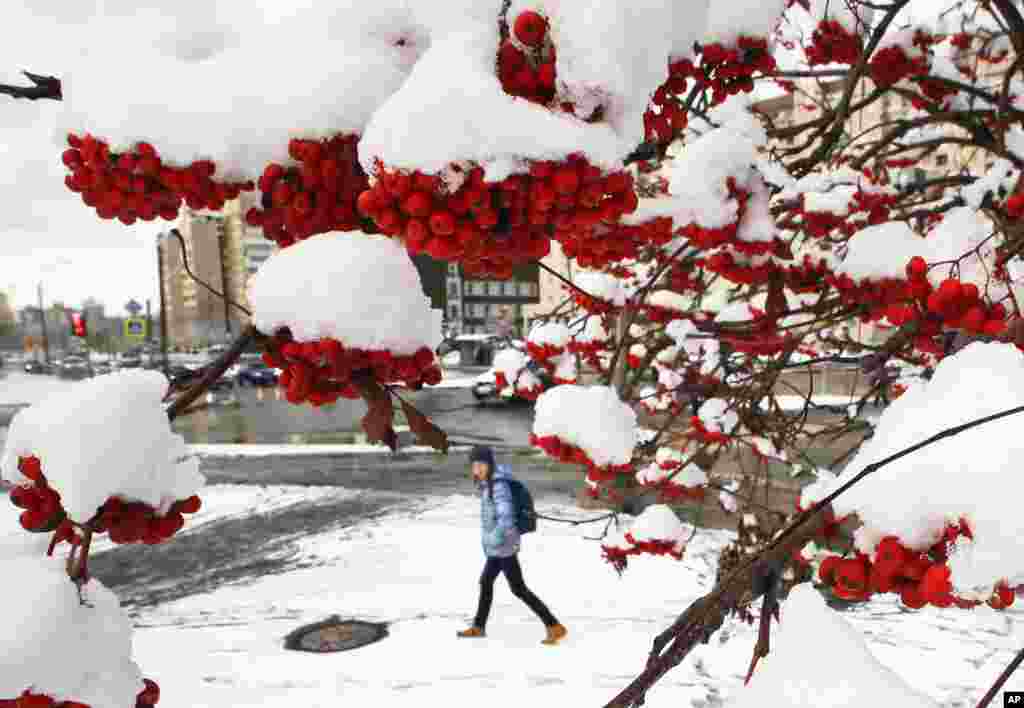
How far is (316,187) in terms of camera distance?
3.04 ft

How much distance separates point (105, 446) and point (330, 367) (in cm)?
34

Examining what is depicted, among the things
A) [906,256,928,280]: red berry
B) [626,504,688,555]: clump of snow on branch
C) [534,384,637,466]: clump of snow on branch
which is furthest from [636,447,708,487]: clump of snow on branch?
[906,256,928,280]: red berry

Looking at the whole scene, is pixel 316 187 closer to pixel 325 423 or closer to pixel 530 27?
pixel 530 27

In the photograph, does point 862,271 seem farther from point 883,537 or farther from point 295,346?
point 295,346

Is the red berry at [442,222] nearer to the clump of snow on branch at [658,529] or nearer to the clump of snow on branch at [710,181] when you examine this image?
the clump of snow on branch at [710,181]

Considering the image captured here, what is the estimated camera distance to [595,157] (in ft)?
2.48

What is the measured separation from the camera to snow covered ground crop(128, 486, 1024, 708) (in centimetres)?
404

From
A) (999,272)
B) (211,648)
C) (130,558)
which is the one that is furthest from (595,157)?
(130,558)

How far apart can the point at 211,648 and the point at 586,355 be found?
11.6 ft

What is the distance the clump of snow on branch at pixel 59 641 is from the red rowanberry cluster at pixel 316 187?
0.60m

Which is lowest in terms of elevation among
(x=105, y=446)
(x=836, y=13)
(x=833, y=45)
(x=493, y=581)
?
(x=493, y=581)

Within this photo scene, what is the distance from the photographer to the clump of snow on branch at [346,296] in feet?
2.77

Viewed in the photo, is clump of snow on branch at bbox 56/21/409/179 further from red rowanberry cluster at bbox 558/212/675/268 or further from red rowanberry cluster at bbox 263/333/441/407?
red rowanberry cluster at bbox 558/212/675/268

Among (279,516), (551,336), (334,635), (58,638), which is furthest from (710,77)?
(279,516)
